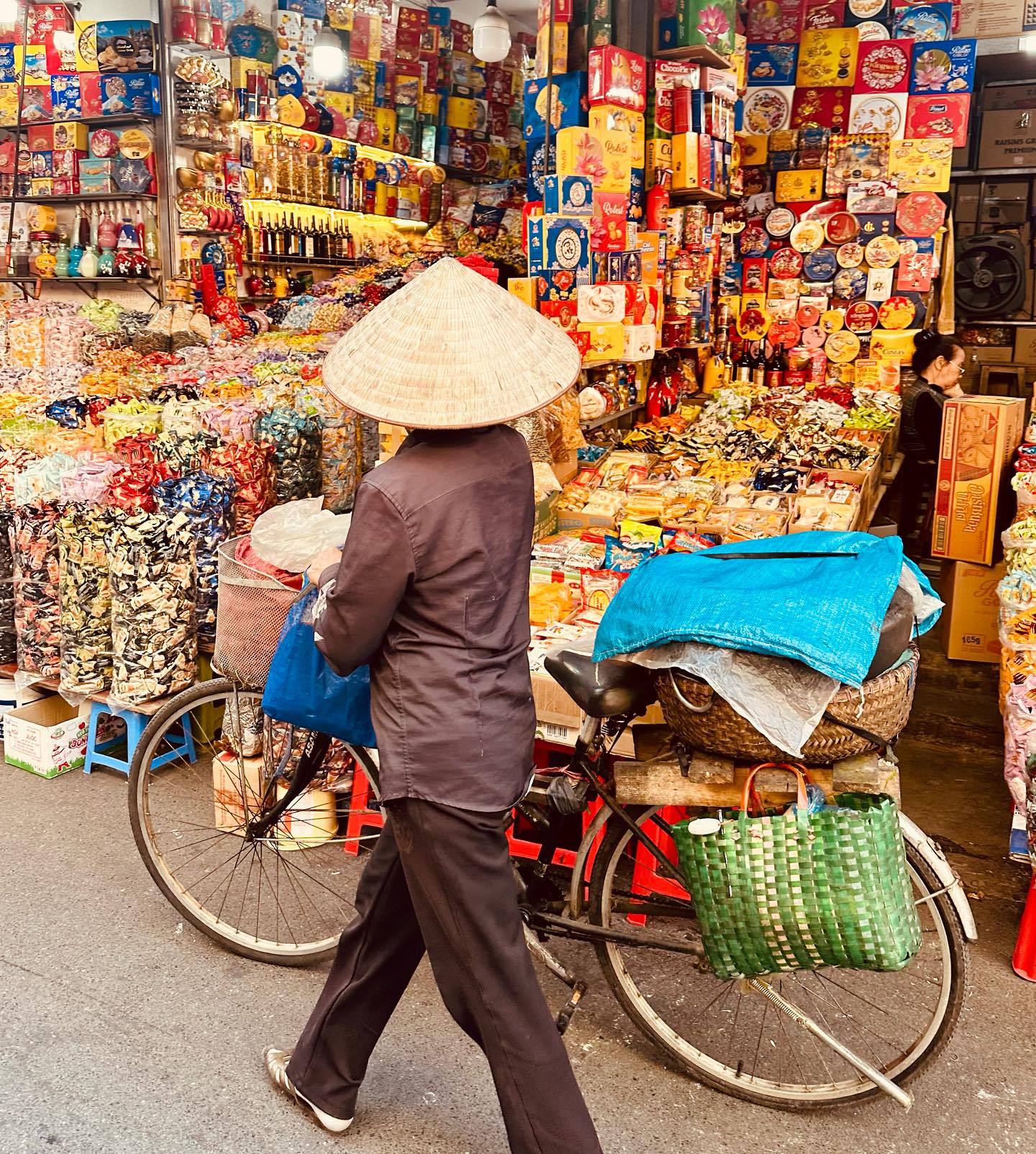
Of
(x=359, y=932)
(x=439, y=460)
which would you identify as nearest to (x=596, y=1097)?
(x=359, y=932)

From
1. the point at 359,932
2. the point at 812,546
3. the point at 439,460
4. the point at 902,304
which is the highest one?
the point at 902,304

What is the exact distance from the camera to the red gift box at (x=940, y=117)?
6414 mm

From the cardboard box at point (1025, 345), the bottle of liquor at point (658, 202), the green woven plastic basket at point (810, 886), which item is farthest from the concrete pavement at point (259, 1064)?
the cardboard box at point (1025, 345)

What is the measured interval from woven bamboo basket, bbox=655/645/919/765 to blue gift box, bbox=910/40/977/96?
18.1 ft

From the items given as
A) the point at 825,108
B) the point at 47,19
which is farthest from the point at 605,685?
the point at 47,19

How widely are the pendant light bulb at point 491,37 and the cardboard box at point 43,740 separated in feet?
25.5

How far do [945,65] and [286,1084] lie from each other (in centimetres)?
653

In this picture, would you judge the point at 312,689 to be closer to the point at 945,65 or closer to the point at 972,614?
the point at 972,614

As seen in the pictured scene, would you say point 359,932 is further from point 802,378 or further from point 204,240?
point 204,240

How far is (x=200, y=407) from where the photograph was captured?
4.35 m

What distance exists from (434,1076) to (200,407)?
282cm

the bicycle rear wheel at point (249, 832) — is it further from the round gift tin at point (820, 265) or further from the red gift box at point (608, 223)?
the round gift tin at point (820, 265)

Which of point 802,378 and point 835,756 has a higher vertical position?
point 802,378

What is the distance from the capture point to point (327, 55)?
9.36 m
